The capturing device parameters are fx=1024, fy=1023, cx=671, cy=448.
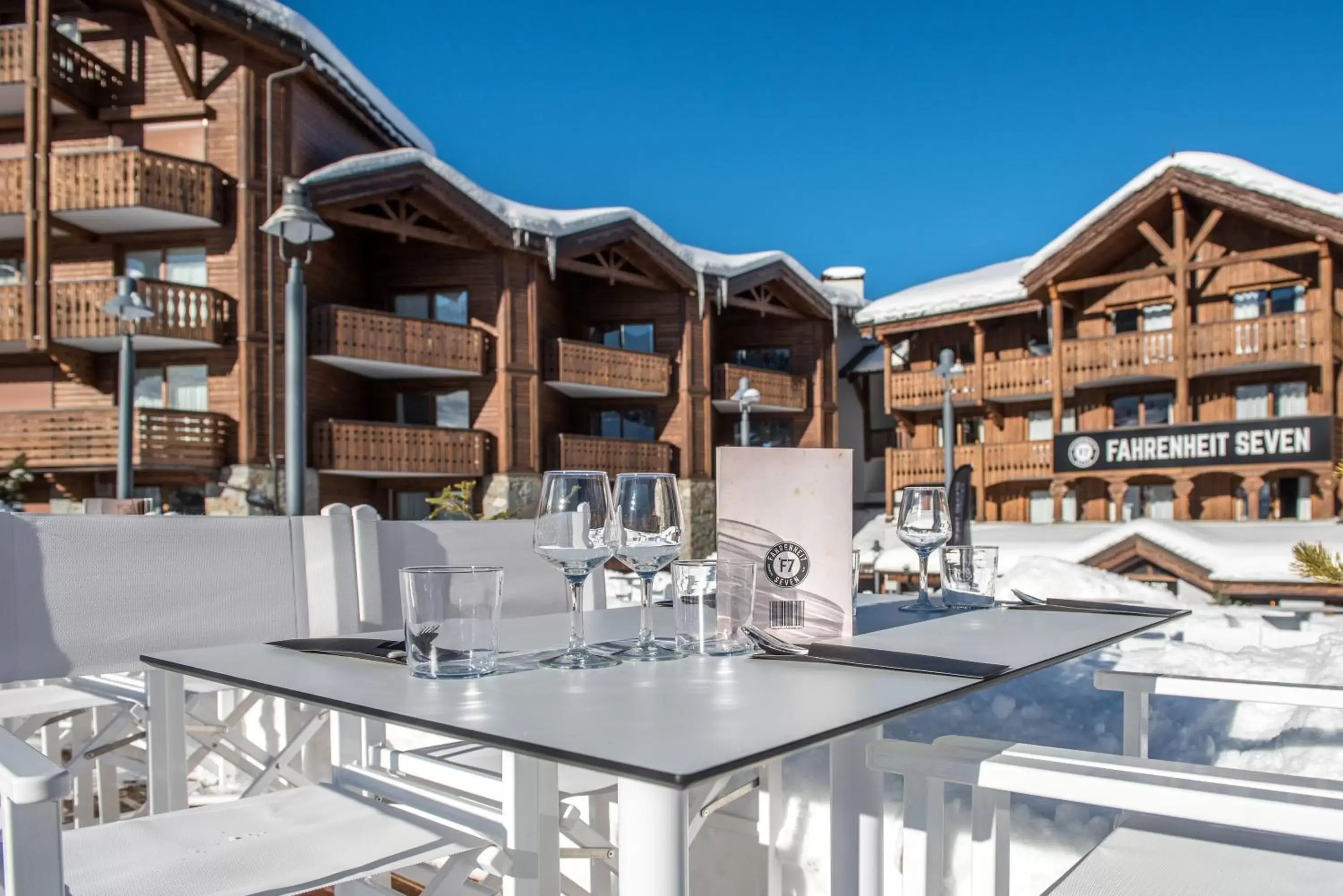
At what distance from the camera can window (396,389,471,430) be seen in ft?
62.6

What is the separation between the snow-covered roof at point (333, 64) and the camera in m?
16.4

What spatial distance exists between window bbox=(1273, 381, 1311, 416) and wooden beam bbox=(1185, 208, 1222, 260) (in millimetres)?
2652

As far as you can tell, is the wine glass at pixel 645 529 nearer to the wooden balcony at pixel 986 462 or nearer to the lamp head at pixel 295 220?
the lamp head at pixel 295 220

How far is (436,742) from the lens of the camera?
8.97 feet

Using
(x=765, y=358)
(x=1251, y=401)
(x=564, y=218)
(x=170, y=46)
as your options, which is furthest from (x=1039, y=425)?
(x=170, y=46)

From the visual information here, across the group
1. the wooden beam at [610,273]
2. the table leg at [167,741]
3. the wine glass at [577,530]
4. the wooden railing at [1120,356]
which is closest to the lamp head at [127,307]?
the wooden beam at [610,273]

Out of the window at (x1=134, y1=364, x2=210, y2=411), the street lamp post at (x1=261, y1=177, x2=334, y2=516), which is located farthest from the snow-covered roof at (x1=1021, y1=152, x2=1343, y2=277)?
the window at (x1=134, y1=364, x2=210, y2=411)

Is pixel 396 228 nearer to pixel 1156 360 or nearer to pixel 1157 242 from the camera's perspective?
pixel 1157 242

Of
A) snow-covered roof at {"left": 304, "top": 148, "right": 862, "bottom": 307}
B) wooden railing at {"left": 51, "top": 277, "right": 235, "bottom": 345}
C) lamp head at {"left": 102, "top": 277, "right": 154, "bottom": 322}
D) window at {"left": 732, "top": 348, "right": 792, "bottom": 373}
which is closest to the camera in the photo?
lamp head at {"left": 102, "top": 277, "right": 154, "bottom": 322}

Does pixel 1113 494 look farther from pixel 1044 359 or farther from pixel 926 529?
pixel 926 529

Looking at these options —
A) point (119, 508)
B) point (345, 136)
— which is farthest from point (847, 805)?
point (345, 136)

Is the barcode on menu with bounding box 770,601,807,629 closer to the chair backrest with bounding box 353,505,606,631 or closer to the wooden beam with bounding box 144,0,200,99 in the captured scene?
the chair backrest with bounding box 353,505,606,631

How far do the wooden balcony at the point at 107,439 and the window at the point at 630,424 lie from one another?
773 centimetres

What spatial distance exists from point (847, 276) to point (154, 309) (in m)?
16.2
